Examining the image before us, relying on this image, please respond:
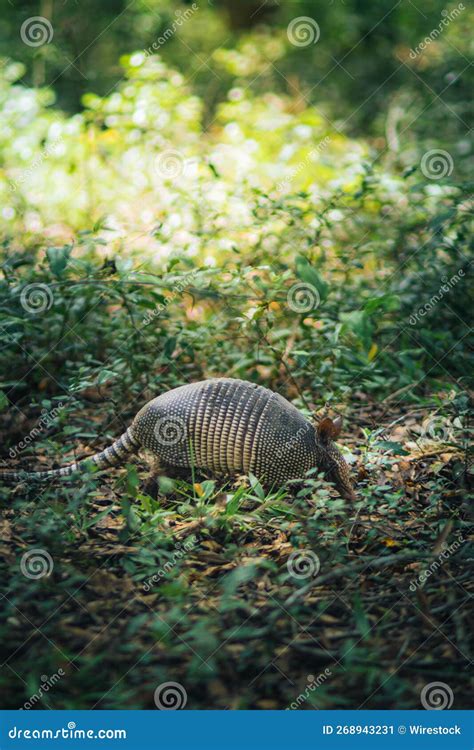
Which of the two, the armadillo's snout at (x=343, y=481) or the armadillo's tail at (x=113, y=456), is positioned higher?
the armadillo's snout at (x=343, y=481)

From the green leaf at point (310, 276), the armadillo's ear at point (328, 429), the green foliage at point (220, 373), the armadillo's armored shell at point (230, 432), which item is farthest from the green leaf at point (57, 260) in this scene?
the armadillo's ear at point (328, 429)

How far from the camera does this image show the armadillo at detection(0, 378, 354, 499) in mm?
4672

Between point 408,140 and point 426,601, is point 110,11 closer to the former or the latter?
point 408,140

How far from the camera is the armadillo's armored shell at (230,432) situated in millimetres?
4680

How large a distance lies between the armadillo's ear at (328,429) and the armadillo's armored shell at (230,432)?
0.06 metres

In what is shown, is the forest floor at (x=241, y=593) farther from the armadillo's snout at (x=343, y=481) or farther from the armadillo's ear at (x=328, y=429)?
the armadillo's ear at (x=328, y=429)

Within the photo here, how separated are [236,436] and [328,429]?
22.0 inches

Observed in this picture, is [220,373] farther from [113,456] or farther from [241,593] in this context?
[241,593]

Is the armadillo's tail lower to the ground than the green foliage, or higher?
lower

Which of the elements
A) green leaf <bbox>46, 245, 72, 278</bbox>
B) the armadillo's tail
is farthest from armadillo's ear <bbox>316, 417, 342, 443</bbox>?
green leaf <bbox>46, 245, 72, 278</bbox>

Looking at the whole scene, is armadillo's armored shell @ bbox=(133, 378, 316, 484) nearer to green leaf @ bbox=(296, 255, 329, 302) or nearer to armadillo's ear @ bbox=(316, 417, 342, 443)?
armadillo's ear @ bbox=(316, 417, 342, 443)

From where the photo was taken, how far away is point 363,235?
26.4 ft

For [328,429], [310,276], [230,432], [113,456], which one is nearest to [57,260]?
[113,456]

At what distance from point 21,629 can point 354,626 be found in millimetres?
1474
